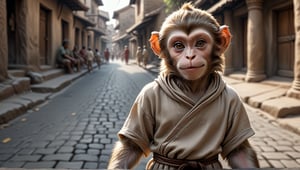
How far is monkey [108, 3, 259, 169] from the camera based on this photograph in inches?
53.2

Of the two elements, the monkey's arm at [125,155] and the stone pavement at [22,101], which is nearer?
the monkey's arm at [125,155]

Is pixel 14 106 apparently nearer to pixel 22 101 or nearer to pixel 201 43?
pixel 22 101

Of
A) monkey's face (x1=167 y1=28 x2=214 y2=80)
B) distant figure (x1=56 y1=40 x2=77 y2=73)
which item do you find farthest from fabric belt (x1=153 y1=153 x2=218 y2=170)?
distant figure (x1=56 y1=40 x2=77 y2=73)

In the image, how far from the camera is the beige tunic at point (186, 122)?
1350mm

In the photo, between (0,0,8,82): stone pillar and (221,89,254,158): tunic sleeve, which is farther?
(0,0,8,82): stone pillar

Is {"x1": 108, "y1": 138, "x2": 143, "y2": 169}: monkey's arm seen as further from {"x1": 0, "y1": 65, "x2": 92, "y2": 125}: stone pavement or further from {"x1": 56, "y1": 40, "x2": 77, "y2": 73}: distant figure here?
{"x1": 56, "y1": 40, "x2": 77, "y2": 73}: distant figure

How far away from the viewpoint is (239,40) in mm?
11648

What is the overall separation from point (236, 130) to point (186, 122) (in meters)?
0.25

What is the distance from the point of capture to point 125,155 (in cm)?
141

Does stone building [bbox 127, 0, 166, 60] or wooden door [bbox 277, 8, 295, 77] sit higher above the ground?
stone building [bbox 127, 0, 166, 60]

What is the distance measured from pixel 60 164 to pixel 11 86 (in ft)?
14.7

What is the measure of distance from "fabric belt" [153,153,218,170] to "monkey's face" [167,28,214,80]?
0.37 meters

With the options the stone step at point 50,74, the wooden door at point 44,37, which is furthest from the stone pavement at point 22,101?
the wooden door at point 44,37

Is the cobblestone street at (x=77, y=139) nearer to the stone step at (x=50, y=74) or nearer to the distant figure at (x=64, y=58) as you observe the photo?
the stone step at (x=50, y=74)
